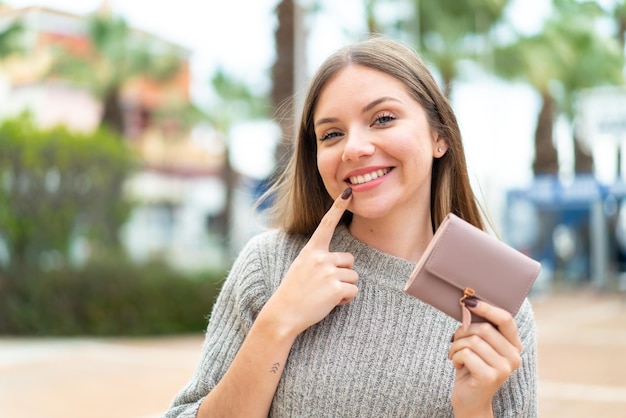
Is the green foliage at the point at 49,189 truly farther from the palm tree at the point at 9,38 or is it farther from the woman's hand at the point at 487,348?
the woman's hand at the point at 487,348

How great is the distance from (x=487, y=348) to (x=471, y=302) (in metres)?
0.10

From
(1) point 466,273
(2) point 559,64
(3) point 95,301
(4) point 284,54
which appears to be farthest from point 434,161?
(2) point 559,64

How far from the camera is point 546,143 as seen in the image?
26.0 metres

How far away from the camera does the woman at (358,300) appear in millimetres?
1767

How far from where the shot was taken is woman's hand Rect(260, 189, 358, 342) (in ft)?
5.76

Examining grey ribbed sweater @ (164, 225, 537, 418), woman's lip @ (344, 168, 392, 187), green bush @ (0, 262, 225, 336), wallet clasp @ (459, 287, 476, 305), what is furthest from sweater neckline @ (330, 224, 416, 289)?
green bush @ (0, 262, 225, 336)

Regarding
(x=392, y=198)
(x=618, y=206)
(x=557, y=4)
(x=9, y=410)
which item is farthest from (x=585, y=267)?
(x=392, y=198)

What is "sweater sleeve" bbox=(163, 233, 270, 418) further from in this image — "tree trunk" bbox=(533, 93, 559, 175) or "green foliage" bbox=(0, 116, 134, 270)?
"tree trunk" bbox=(533, 93, 559, 175)

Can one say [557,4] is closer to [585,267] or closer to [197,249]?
[585,267]

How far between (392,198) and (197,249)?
13.2 meters

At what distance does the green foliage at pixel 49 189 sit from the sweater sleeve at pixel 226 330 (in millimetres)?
11645

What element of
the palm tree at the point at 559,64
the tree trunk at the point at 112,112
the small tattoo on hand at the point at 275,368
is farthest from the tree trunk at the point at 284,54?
the tree trunk at the point at 112,112

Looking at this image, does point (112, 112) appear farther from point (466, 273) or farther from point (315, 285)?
point (466, 273)

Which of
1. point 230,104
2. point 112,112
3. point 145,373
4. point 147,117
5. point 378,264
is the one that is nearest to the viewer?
point 378,264
